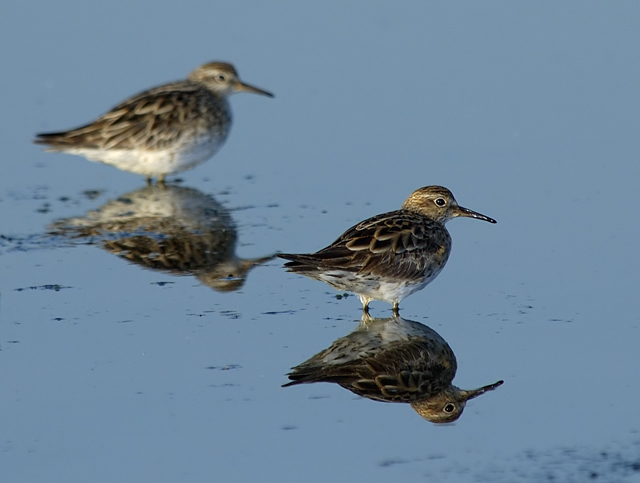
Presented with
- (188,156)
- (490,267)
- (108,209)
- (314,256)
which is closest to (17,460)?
(314,256)

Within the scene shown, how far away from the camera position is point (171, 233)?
12.5 metres

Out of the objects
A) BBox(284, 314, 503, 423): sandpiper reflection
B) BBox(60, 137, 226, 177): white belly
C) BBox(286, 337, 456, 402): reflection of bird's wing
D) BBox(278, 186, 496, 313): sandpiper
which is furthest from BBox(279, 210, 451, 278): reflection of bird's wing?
BBox(60, 137, 226, 177): white belly

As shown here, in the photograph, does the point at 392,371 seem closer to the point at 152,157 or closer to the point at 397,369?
the point at 397,369

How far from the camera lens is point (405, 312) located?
408 inches

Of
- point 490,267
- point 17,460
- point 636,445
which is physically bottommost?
point 17,460

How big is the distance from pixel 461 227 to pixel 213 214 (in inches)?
116

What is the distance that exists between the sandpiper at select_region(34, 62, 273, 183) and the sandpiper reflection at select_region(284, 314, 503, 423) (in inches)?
222

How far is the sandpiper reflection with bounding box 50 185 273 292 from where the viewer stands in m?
11.4

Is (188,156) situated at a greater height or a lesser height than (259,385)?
greater

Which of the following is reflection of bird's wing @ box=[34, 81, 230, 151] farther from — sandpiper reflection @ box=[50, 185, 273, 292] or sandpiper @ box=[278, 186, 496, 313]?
sandpiper @ box=[278, 186, 496, 313]

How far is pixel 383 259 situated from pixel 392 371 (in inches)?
59.3

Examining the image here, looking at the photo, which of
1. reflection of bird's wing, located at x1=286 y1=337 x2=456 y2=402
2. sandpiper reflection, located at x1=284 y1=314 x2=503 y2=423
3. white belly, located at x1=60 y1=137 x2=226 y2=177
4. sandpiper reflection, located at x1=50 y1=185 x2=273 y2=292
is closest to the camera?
sandpiper reflection, located at x1=284 y1=314 x2=503 y2=423

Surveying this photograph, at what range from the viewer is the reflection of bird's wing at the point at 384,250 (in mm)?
9875

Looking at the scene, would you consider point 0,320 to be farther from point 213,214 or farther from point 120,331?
point 213,214
